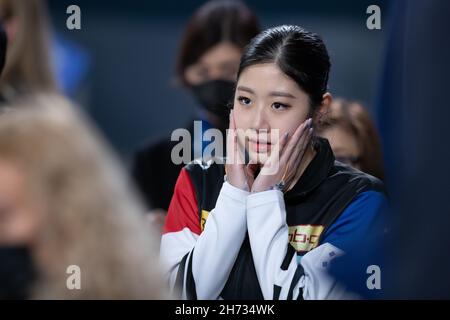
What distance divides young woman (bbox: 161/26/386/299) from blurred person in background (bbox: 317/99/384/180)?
0.22ft

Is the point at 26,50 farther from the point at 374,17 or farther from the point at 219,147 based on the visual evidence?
the point at 374,17

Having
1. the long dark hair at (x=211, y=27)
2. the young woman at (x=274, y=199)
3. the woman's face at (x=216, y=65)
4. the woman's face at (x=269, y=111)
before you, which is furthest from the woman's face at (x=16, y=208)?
the long dark hair at (x=211, y=27)

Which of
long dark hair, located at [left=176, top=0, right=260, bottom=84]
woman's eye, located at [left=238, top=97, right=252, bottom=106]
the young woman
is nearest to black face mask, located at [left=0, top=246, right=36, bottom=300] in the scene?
the young woman

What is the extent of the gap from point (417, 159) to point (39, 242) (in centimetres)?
100

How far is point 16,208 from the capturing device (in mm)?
1331

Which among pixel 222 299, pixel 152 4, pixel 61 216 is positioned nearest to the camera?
pixel 61 216

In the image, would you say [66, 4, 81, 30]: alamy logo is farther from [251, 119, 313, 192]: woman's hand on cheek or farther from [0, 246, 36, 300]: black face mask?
[0, 246, 36, 300]: black face mask

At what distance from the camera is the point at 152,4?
7.51 feet

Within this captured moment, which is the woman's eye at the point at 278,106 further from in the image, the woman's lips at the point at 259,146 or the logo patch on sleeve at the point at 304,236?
the logo patch on sleeve at the point at 304,236

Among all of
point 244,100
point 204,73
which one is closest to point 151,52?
point 204,73

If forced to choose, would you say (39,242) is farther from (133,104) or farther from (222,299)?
(133,104)

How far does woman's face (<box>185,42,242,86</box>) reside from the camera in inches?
85.7

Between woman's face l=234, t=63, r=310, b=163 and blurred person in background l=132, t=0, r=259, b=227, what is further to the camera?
blurred person in background l=132, t=0, r=259, b=227

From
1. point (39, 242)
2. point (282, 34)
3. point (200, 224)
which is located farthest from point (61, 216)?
point (282, 34)
